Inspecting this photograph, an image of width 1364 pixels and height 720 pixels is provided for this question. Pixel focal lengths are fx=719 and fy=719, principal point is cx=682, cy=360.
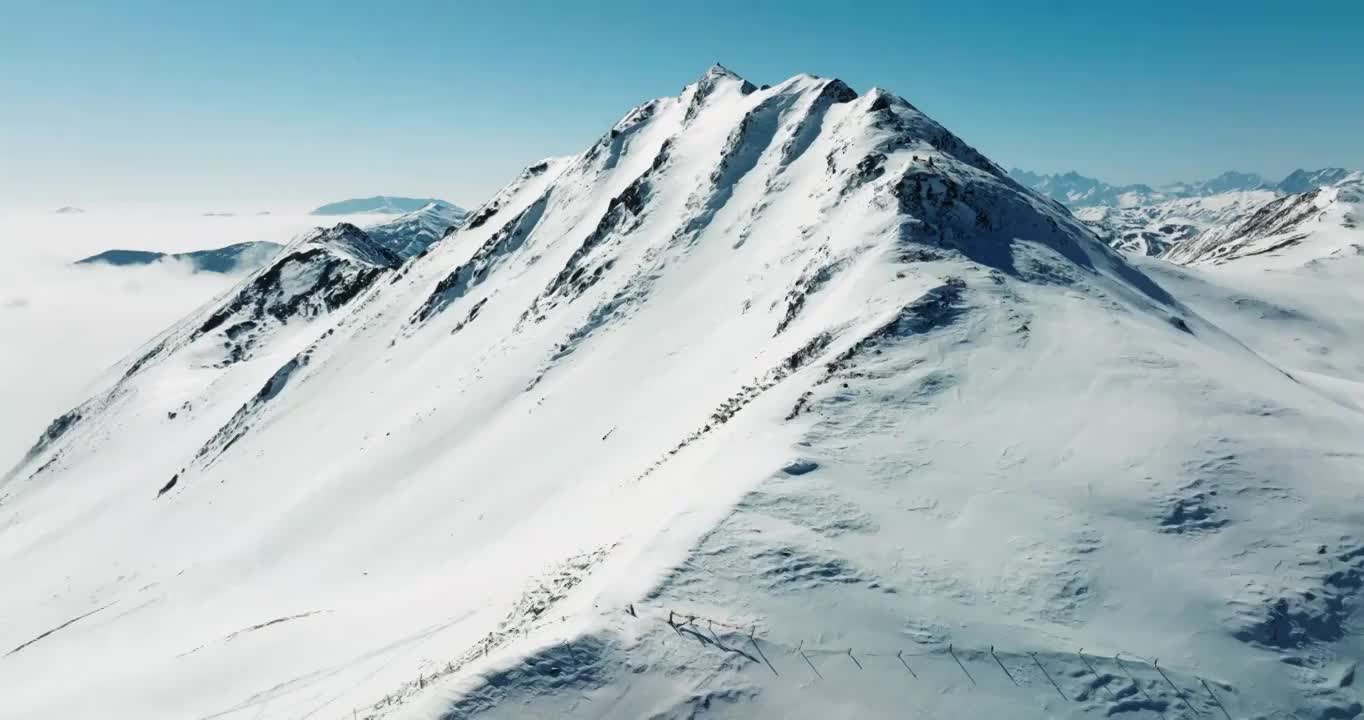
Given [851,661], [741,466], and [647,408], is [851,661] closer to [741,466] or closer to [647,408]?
[741,466]

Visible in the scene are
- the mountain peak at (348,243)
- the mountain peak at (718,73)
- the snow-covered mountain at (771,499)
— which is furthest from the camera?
the mountain peak at (348,243)

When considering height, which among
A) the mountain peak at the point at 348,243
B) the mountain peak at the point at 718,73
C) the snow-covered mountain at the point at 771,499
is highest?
the mountain peak at the point at 718,73

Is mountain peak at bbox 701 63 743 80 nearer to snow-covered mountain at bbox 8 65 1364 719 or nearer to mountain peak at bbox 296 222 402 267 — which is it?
snow-covered mountain at bbox 8 65 1364 719

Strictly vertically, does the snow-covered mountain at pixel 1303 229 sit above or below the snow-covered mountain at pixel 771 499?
above

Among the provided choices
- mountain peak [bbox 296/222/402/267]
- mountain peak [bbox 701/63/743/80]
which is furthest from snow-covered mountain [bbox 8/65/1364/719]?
mountain peak [bbox 296/222/402/267]

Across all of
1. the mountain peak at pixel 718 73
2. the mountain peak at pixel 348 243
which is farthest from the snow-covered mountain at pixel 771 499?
the mountain peak at pixel 348 243

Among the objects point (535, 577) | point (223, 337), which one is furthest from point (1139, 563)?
point (223, 337)

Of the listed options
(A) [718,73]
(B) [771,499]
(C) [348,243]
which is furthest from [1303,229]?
(C) [348,243]

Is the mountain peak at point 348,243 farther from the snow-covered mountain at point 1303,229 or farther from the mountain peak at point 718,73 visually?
the snow-covered mountain at point 1303,229
